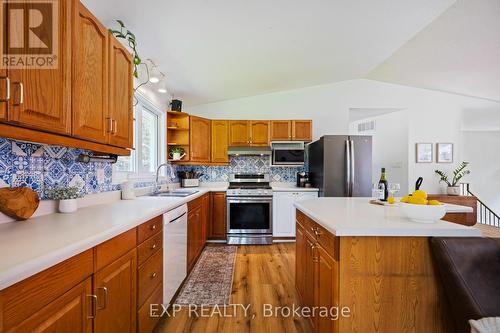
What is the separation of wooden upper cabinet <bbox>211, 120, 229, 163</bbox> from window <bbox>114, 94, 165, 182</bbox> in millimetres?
877

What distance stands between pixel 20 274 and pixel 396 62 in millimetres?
4735

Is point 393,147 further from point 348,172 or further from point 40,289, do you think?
point 40,289

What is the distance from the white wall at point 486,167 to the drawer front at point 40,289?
8.94 meters

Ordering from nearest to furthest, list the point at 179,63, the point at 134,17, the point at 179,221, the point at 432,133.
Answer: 1. the point at 134,17
2. the point at 179,221
3. the point at 179,63
4. the point at 432,133

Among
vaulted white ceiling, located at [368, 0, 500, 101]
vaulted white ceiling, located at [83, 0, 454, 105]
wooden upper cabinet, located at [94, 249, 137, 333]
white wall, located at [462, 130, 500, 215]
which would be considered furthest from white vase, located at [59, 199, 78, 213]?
white wall, located at [462, 130, 500, 215]

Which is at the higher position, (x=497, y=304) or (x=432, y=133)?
(x=432, y=133)

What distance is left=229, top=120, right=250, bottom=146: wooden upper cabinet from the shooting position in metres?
3.99

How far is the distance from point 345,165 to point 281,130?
1.26 metres

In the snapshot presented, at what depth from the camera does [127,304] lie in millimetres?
1233

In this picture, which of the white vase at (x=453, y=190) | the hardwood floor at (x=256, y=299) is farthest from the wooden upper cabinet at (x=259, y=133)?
the white vase at (x=453, y=190)

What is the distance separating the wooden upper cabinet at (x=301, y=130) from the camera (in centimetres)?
398

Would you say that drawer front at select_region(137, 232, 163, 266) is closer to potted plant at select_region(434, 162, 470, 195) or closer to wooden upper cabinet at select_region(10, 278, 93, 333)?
wooden upper cabinet at select_region(10, 278, 93, 333)

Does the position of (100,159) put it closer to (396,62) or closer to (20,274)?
(20,274)

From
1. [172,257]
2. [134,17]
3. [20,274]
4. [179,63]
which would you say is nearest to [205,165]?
[179,63]
